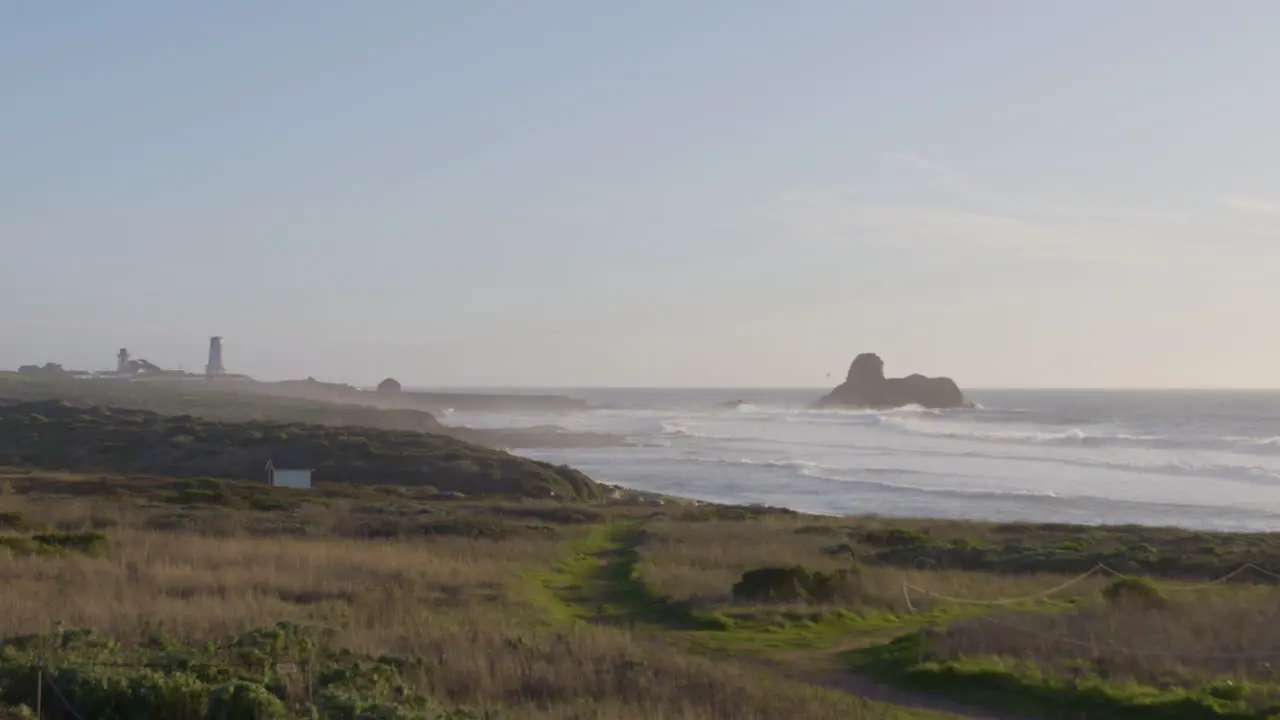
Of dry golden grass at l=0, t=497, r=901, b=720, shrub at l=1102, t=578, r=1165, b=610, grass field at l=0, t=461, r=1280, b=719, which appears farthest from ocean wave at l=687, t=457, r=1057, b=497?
dry golden grass at l=0, t=497, r=901, b=720

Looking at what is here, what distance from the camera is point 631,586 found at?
20.4 meters

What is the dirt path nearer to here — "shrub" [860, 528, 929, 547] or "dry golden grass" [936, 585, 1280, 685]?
"dry golden grass" [936, 585, 1280, 685]

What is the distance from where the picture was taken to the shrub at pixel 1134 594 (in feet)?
55.6

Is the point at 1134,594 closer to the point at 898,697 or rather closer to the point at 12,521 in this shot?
the point at 898,697

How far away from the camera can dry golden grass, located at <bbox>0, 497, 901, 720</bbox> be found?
9898mm

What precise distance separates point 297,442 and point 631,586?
41125 millimetres

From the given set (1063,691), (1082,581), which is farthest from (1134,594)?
(1063,691)

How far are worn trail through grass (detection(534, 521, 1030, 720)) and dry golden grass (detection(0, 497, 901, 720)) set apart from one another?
0.71 meters

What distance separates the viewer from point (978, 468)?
242 feet

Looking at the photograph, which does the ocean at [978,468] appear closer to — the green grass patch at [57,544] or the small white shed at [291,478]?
the small white shed at [291,478]

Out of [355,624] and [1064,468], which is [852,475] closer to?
[1064,468]

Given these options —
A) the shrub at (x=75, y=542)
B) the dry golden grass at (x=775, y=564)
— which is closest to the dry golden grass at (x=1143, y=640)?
the dry golden grass at (x=775, y=564)

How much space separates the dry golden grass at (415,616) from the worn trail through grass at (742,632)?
71 cm

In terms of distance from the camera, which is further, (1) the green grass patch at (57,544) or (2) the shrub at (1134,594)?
(1) the green grass patch at (57,544)
